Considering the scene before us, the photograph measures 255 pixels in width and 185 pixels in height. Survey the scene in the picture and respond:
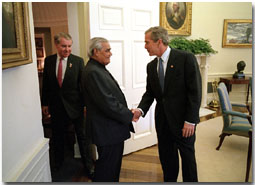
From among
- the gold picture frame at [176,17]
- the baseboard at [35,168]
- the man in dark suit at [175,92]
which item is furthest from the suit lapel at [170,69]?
the gold picture frame at [176,17]

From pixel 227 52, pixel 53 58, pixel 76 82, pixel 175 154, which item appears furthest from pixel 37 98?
pixel 227 52

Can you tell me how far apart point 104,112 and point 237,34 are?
5.20m

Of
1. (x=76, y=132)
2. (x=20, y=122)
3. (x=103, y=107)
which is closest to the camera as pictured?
(x=20, y=122)

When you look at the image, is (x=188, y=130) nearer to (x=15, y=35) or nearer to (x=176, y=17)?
(x=15, y=35)

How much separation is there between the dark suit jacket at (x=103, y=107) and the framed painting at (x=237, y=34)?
15.7 ft

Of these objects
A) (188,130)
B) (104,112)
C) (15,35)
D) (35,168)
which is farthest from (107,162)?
(15,35)

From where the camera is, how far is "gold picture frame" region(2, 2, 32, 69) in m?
0.94

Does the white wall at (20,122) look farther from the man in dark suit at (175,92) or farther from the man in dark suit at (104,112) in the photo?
the man in dark suit at (175,92)

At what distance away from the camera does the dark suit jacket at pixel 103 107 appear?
1561 millimetres

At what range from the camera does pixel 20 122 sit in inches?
45.8

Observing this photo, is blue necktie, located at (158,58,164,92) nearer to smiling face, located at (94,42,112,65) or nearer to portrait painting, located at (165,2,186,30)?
smiling face, located at (94,42,112,65)

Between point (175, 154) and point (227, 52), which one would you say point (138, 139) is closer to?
point (175, 154)

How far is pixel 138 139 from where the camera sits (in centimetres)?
288

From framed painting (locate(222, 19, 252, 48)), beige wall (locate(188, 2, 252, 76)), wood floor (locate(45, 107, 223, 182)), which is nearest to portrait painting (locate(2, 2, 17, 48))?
wood floor (locate(45, 107, 223, 182))
